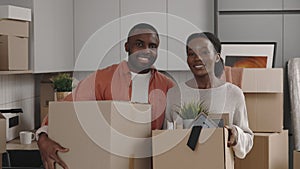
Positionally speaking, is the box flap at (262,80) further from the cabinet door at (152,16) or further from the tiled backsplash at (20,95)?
the tiled backsplash at (20,95)

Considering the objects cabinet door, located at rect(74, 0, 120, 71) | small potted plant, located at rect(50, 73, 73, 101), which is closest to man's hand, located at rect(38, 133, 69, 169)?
small potted plant, located at rect(50, 73, 73, 101)

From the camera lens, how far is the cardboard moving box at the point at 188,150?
2.03m

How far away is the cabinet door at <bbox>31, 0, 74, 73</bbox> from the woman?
140 cm

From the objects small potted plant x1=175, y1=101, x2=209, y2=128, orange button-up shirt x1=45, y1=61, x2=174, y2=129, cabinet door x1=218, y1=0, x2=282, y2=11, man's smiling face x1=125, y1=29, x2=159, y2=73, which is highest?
cabinet door x1=218, y1=0, x2=282, y2=11

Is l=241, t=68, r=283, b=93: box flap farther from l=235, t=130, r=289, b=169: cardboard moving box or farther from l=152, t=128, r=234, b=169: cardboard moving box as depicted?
l=152, t=128, r=234, b=169: cardboard moving box

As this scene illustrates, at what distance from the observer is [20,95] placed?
14.0 feet

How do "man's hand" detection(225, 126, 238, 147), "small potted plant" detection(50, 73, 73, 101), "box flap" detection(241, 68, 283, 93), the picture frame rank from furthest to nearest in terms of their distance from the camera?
1. the picture frame
2. "small potted plant" detection(50, 73, 73, 101)
3. "box flap" detection(241, 68, 283, 93)
4. "man's hand" detection(225, 126, 238, 147)

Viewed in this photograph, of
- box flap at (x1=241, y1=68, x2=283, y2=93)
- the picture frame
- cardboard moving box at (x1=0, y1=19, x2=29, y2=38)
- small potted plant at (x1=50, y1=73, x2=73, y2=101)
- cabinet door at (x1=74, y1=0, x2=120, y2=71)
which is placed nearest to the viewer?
cardboard moving box at (x1=0, y1=19, x2=29, y2=38)

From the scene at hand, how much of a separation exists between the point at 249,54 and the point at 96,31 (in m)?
1.19

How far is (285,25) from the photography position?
4.48 m

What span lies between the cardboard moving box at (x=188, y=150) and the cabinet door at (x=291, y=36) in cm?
258

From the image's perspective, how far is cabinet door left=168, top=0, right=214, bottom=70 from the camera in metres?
4.51

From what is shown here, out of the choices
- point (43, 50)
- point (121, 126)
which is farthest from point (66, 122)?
point (43, 50)

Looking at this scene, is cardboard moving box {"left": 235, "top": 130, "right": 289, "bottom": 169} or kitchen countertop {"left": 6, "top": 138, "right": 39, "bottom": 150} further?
cardboard moving box {"left": 235, "top": 130, "right": 289, "bottom": 169}
